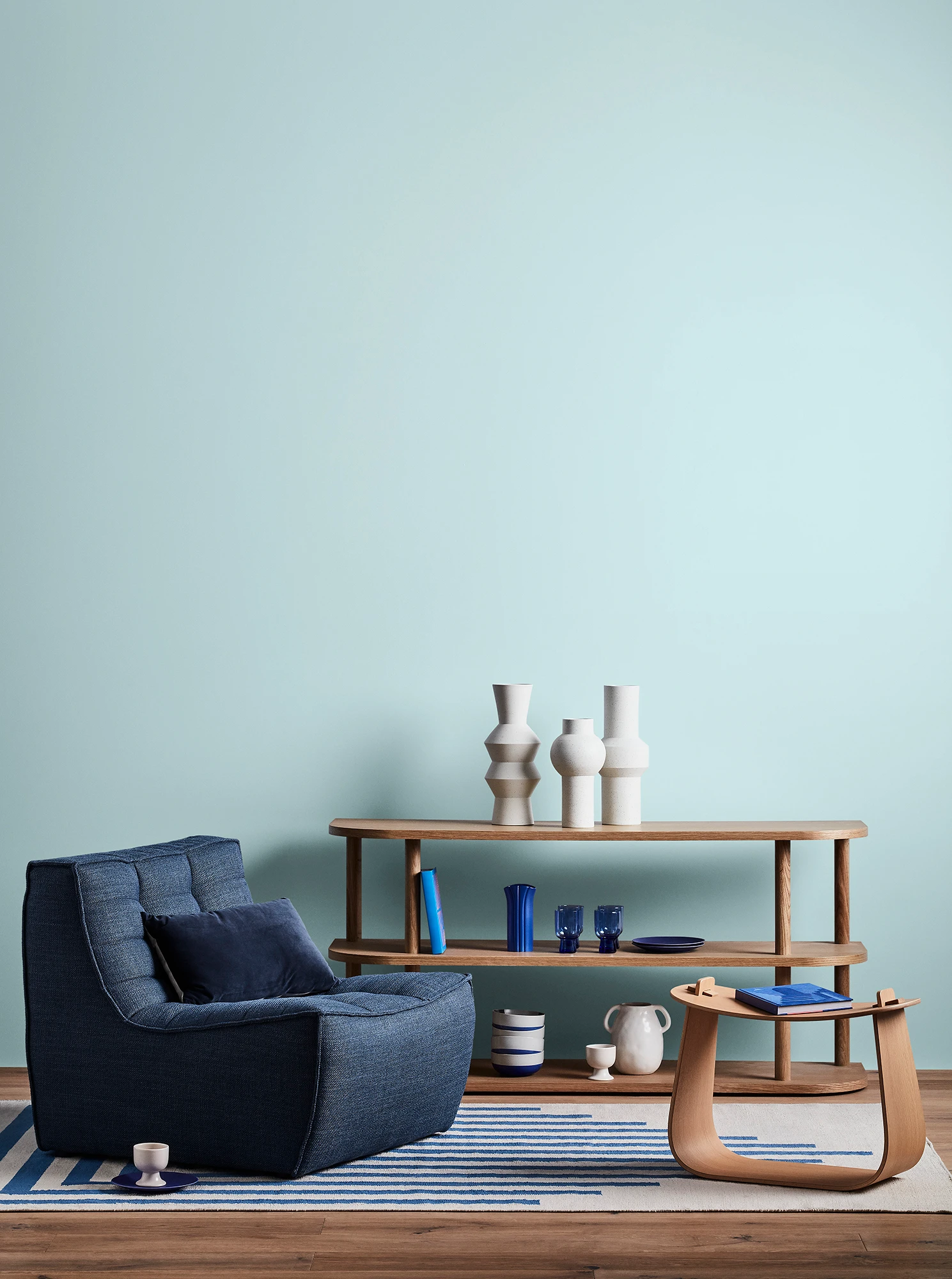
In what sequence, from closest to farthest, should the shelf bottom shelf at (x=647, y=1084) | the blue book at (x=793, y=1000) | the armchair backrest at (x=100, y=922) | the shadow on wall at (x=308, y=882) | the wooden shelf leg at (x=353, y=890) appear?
the blue book at (x=793, y=1000) → the armchair backrest at (x=100, y=922) → the shelf bottom shelf at (x=647, y=1084) → the wooden shelf leg at (x=353, y=890) → the shadow on wall at (x=308, y=882)

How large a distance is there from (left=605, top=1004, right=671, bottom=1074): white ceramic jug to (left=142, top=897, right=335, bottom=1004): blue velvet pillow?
0.84m

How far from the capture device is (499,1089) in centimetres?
351

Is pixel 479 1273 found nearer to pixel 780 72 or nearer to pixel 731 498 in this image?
pixel 731 498

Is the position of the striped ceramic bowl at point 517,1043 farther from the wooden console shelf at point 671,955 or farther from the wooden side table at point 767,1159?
the wooden side table at point 767,1159

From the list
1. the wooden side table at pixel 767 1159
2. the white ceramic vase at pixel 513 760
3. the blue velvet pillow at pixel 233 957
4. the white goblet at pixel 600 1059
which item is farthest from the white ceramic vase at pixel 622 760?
the blue velvet pillow at pixel 233 957

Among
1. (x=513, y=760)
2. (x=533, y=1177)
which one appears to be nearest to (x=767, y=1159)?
(x=533, y=1177)

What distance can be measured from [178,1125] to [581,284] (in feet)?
8.34

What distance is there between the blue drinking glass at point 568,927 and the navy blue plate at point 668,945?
18cm

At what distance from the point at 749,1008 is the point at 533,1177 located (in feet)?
1.88

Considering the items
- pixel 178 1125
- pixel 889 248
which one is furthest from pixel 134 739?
pixel 889 248

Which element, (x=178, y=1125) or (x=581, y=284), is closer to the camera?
(x=178, y=1125)

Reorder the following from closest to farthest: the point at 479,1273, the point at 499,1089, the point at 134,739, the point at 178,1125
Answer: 1. the point at 479,1273
2. the point at 178,1125
3. the point at 499,1089
4. the point at 134,739

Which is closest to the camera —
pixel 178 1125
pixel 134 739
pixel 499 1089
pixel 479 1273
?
pixel 479 1273

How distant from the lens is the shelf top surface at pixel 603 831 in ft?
11.5
